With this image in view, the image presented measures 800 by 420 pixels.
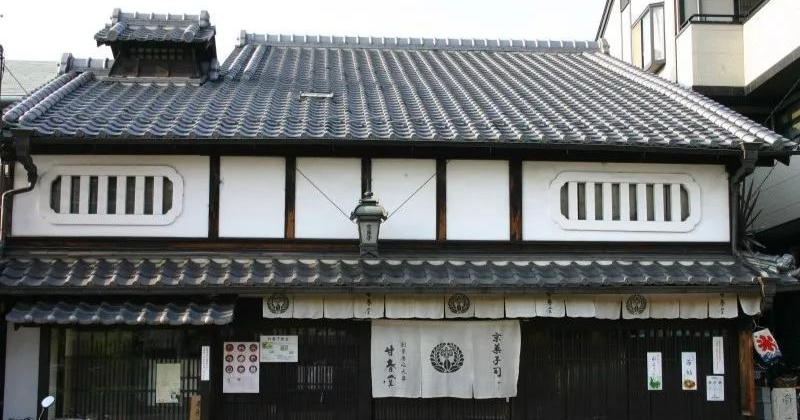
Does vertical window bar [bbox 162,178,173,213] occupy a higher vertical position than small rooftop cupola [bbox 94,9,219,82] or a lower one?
lower

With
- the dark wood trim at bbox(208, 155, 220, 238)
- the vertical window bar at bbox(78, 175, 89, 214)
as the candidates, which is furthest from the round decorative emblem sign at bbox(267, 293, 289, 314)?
the vertical window bar at bbox(78, 175, 89, 214)

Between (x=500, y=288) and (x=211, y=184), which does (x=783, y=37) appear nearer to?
(x=500, y=288)

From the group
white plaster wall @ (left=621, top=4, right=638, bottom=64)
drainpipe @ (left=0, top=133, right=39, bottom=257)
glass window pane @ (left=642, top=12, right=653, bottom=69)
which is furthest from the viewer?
white plaster wall @ (left=621, top=4, right=638, bottom=64)

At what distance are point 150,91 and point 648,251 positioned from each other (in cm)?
1045

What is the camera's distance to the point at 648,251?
1423 centimetres

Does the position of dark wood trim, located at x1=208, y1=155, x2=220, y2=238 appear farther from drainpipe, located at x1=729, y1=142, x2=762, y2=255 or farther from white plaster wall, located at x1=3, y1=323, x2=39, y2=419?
drainpipe, located at x1=729, y1=142, x2=762, y2=255

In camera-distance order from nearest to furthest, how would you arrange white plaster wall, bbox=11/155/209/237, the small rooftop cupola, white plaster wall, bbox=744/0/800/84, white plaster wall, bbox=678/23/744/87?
white plaster wall, bbox=11/155/209/237 < white plaster wall, bbox=744/0/800/84 < the small rooftop cupola < white plaster wall, bbox=678/23/744/87

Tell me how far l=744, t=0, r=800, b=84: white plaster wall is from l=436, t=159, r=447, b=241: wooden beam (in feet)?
28.3

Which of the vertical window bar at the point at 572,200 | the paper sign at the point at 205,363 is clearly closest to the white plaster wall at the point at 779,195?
the vertical window bar at the point at 572,200

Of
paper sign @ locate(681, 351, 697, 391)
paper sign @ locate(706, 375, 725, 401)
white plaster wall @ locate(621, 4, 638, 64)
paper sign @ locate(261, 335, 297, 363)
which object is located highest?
white plaster wall @ locate(621, 4, 638, 64)

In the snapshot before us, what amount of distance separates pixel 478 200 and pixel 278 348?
430 cm

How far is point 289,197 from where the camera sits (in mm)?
13750

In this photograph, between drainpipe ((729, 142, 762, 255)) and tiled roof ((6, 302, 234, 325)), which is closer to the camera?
tiled roof ((6, 302, 234, 325))

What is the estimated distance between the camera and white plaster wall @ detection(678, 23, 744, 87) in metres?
19.5
